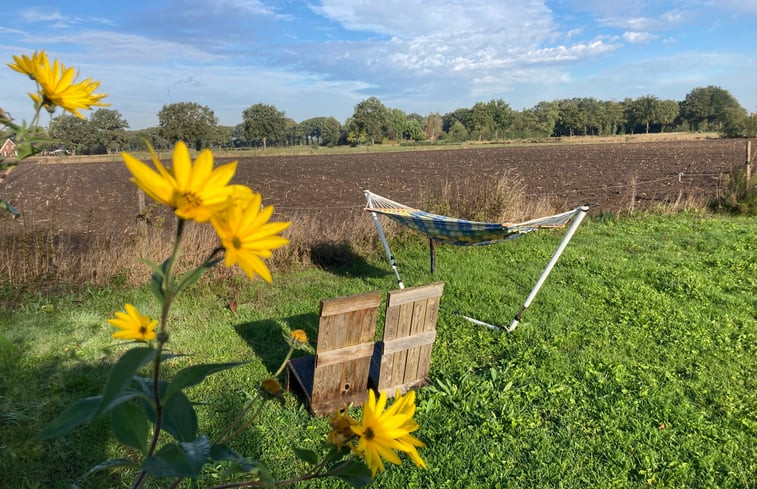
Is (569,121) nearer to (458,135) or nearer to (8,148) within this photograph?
(458,135)

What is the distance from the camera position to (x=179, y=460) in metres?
0.51

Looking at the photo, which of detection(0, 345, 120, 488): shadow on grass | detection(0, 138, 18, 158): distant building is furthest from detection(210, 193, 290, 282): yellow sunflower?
detection(0, 345, 120, 488): shadow on grass

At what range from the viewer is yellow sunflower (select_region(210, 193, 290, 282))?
43cm

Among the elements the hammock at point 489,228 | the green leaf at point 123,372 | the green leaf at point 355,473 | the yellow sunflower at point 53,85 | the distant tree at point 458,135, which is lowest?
the hammock at point 489,228

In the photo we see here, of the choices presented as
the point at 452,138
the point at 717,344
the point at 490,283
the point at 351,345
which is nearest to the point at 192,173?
the point at 351,345

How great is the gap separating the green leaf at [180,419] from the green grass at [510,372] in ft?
3.58

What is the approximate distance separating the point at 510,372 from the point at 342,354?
1.16m

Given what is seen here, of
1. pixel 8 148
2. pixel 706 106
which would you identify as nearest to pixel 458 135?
pixel 706 106

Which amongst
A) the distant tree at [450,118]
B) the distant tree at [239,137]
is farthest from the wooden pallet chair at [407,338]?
the distant tree at [450,118]

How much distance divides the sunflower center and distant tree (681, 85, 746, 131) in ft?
255

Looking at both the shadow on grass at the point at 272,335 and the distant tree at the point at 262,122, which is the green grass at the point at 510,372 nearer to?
the shadow on grass at the point at 272,335

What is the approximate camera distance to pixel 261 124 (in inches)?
2314

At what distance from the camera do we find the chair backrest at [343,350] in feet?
8.52

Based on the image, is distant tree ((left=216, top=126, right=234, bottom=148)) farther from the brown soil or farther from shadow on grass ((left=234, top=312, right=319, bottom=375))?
shadow on grass ((left=234, top=312, right=319, bottom=375))
